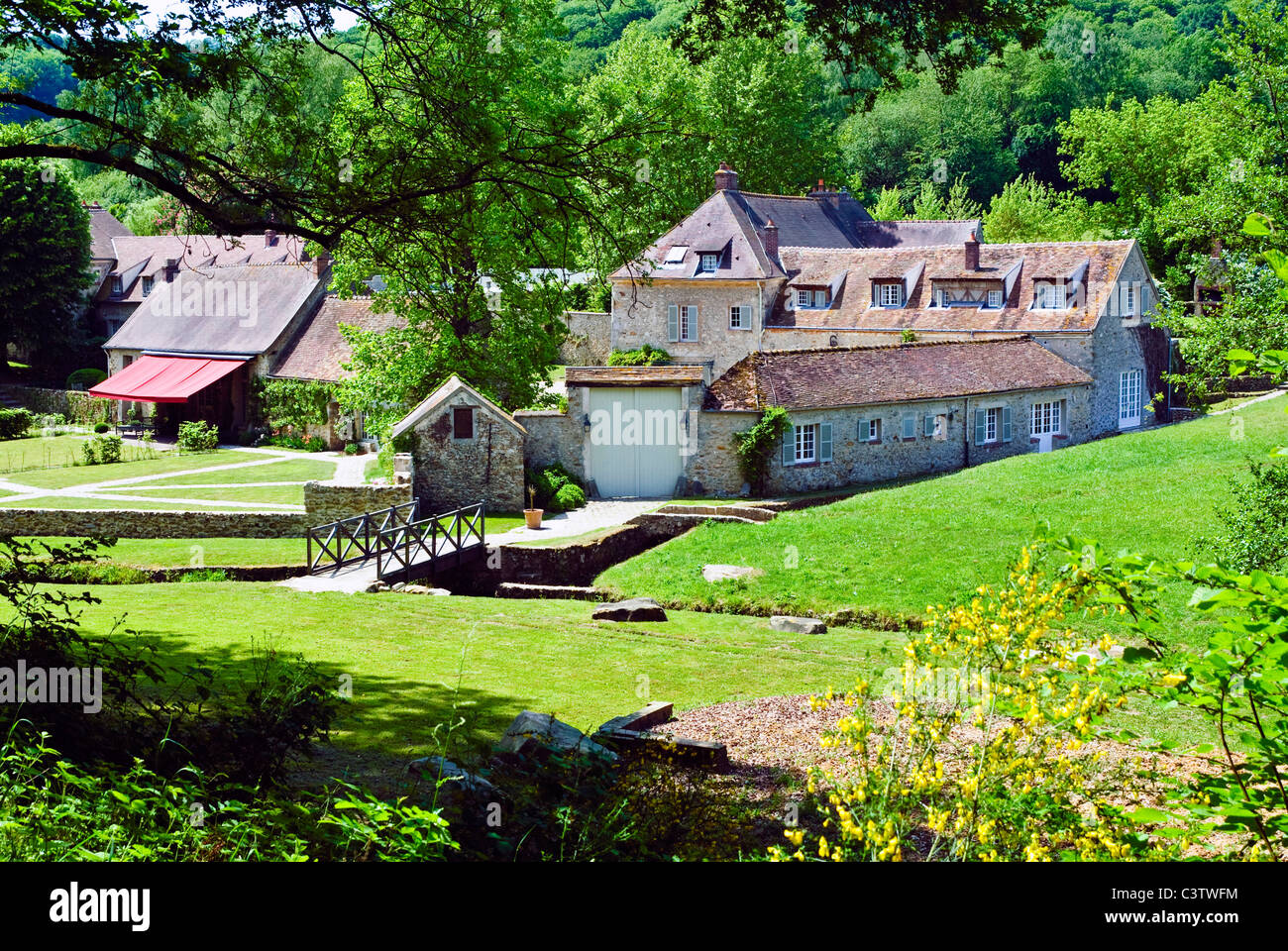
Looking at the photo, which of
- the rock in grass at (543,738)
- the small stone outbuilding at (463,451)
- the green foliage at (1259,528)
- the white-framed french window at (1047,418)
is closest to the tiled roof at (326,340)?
the small stone outbuilding at (463,451)

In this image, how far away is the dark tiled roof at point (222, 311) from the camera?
2019 inches

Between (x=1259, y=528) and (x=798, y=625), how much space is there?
740 centimetres

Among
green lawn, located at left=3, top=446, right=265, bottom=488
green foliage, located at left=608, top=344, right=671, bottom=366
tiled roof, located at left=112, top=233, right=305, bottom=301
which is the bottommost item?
green lawn, located at left=3, top=446, right=265, bottom=488

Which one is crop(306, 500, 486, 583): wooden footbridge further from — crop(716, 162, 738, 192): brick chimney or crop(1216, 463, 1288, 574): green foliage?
crop(716, 162, 738, 192): brick chimney

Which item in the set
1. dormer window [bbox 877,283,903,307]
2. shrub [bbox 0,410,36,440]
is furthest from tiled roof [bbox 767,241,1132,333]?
shrub [bbox 0,410,36,440]

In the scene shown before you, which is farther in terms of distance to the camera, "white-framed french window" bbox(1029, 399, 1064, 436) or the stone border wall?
"white-framed french window" bbox(1029, 399, 1064, 436)

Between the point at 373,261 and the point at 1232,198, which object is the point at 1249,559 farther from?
the point at 373,261

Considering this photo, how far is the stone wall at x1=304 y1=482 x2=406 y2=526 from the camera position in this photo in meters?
30.2

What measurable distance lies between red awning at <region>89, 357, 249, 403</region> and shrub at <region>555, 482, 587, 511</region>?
21.8m

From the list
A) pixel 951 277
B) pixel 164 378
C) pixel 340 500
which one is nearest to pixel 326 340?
pixel 164 378

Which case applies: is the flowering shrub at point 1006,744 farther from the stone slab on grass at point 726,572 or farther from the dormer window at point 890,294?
the dormer window at point 890,294

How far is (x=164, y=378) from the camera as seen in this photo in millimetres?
51188
